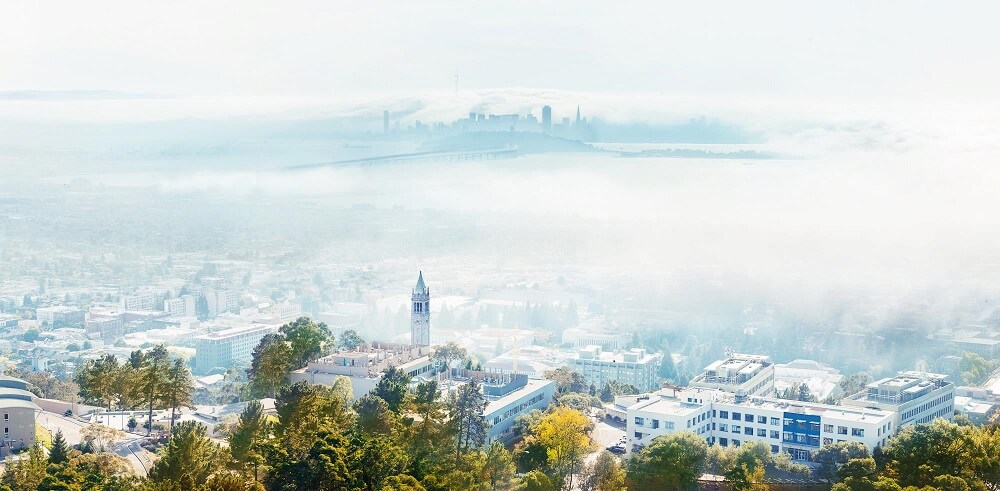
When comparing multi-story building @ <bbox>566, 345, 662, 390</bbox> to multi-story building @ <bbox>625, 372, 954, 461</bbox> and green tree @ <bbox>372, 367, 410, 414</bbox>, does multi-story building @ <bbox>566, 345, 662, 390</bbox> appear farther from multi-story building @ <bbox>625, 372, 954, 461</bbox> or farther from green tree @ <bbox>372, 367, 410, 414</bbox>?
green tree @ <bbox>372, 367, 410, 414</bbox>

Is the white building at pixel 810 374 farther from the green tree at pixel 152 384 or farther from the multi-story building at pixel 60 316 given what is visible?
the multi-story building at pixel 60 316

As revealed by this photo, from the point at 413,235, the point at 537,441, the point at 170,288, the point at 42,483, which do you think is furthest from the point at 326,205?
the point at 42,483

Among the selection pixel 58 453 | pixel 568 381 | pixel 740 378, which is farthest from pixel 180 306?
pixel 58 453

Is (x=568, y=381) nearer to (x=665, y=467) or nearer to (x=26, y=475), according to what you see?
(x=665, y=467)

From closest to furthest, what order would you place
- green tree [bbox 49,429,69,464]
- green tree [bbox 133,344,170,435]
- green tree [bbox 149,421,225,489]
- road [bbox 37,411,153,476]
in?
green tree [bbox 149,421,225,489] < green tree [bbox 49,429,69,464] < road [bbox 37,411,153,476] < green tree [bbox 133,344,170,435]

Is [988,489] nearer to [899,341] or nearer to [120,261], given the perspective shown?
[899,341]

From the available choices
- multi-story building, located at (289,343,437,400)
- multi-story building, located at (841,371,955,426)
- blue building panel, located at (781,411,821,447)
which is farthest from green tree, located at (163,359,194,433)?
multi-story building, located at (841,371,955,426)
